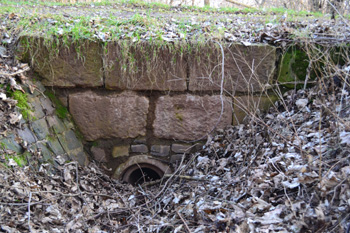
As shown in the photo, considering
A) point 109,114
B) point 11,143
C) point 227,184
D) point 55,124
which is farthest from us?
point 109,114

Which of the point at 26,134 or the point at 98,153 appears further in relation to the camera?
the point at 98,153

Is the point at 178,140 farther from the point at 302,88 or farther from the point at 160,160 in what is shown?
the point at 302,88

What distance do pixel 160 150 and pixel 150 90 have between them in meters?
0.78

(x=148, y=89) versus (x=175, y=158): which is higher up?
(x=148, y=89)

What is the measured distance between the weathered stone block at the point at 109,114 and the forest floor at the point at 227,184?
18.8 inches

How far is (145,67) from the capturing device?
139 inches

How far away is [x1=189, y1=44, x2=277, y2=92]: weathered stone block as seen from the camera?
352 centimetres

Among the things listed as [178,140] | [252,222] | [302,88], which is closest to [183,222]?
[252,222]

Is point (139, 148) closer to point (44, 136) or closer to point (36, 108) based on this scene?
point (44, 136)

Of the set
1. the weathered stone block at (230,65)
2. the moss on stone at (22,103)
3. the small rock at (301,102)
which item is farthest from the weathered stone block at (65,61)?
the small rock at (301,102)

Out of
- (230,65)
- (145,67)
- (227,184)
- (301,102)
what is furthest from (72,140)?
(301,102)

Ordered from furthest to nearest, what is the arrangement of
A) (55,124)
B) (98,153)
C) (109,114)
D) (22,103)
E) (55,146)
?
(98,153) → (109,114) → (55,124) → (55,146) → (22,103)

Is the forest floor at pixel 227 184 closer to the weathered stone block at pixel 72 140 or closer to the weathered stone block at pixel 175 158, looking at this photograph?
the weathered stone block at pixel 175 158

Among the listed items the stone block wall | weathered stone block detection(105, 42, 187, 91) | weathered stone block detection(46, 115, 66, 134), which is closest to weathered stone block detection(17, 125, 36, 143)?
the stone block wall
